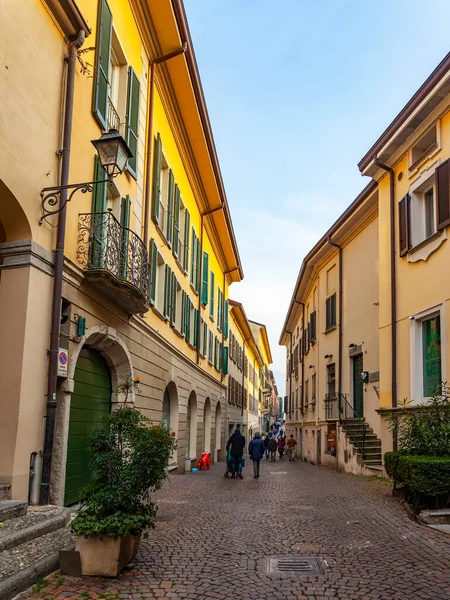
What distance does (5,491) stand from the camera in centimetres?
743

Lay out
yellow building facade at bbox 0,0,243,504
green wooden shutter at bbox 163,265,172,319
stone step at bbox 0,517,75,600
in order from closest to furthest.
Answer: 1. stone step at bbox 0,517,75,600
2. yellow building facade at bbox 0,0,243,504
3. green wooden shutter at bbox 163,265,172,319

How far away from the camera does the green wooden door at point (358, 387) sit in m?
21.3

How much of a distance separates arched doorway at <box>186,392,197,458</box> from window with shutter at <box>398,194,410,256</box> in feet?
34.8

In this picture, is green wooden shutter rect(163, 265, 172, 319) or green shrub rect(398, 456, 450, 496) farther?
green wooden shutter rect(163, 265, 172, 319)

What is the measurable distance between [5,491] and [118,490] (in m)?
2.18

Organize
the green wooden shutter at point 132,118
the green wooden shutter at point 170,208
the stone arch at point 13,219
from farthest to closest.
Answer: the green wooden shutter at point 170,208 → the green wooden shutter at point 132,118 → the stone arch at point 13,219

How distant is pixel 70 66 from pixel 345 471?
1515 cm

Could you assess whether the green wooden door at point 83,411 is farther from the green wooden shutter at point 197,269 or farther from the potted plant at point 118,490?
the green wooden shutter at point 197,269

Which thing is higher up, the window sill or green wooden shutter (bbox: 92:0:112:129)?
green wooden shutter (bbox: 92:0:112:129)

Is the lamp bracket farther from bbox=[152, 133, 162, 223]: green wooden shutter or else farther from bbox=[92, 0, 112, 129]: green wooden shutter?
bbox=[152, 133, 162, 223]: green wooden shutter

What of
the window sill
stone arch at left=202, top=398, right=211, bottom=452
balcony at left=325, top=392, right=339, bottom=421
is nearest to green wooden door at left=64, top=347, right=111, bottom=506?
the window sill

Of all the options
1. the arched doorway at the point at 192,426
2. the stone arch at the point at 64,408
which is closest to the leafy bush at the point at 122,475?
the stone arch at the point at 64,408

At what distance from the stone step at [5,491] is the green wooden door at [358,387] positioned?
1554 centimetres

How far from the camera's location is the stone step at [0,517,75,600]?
5.06 metres
